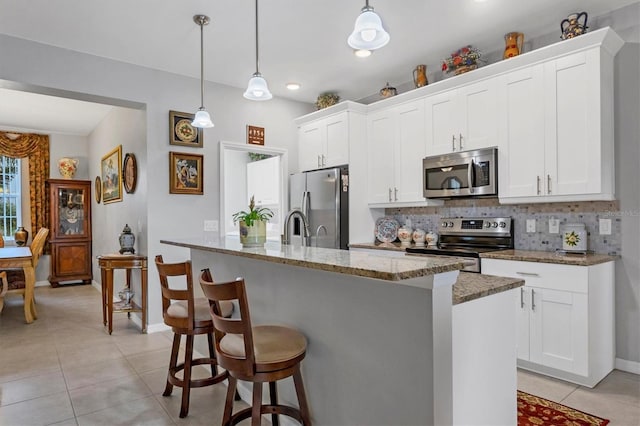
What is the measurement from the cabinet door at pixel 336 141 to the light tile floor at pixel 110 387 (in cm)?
260

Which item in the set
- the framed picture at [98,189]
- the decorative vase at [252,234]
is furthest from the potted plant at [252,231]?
the framed picture at [98,189]

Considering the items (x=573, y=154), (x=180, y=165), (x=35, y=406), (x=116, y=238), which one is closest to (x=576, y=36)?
(x=573, y=154)

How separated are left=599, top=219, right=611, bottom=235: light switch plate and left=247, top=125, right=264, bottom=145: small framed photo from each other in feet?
11.7

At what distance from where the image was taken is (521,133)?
10.3 ft

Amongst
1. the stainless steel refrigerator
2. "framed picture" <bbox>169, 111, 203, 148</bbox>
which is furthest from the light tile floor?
"framed picture" <bbox>169, 111, 203, 148</bbox>

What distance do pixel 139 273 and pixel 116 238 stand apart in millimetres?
1346

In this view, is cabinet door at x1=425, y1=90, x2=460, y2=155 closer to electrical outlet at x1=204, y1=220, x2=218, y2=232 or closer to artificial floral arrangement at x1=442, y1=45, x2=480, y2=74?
artificial floral arrangement at x1=442, y1=45, x2=480, y2=74

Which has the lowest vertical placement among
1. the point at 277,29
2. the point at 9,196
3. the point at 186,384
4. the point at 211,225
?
the point at 186,384

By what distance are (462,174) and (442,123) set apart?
56 cm

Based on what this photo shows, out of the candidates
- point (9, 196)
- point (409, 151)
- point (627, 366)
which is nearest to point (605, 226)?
point (627, 366)

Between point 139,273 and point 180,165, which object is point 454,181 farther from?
point 139,273

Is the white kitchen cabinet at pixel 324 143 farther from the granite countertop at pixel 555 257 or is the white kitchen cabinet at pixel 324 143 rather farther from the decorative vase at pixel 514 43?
the granite countertop at pixel 555 257

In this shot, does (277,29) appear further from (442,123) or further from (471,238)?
(471,238)

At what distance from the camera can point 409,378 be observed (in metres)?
1.45
